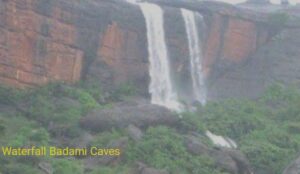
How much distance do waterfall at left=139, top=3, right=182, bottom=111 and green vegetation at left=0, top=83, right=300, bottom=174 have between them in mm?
1900

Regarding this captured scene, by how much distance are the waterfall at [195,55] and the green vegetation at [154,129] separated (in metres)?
2.43

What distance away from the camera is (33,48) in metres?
38.7

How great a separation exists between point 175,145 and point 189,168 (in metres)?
1.45

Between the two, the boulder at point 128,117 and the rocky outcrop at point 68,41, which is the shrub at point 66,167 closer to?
the boulder at point 128,117

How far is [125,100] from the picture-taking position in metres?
40.2

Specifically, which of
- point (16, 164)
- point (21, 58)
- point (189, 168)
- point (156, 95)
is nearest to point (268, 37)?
point (156, 95)

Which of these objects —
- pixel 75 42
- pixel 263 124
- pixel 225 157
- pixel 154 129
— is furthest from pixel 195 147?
pixel 75 42

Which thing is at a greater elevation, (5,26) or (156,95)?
(5,26)

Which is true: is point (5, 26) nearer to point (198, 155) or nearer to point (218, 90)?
point (198, 155)

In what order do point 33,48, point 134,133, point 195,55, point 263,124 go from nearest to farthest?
1. point 134,133
2. point 33,48
3. point 263,124
4. point 195,55

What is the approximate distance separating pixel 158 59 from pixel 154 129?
11.2m

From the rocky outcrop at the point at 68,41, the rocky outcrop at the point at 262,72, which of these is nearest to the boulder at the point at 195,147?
the rocky outcrop at the point at 68,41

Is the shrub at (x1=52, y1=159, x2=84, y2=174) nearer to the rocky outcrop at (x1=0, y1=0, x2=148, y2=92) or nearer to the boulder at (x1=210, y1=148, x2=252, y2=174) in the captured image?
the boulder at (x1=210, y1=148, x2=252, y2=174)

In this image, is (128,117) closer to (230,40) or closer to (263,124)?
(263,124)
